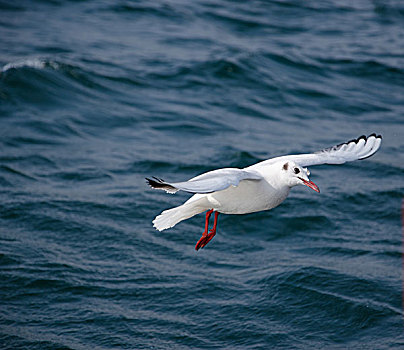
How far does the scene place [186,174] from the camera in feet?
55.6

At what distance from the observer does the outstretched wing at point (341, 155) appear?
9.34 meters

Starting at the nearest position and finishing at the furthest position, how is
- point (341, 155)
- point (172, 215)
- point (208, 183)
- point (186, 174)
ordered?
point (208, 183) → point (172, 215) → point (341, 155) → point (186, 174)


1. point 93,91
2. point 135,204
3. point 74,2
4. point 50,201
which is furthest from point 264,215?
point 74,2

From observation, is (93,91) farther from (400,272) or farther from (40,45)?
(400,272)

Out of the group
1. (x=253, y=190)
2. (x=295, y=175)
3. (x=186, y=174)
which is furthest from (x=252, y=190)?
(x=186, y=174)

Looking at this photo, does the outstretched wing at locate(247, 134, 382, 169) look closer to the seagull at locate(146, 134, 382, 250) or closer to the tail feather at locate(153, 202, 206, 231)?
the seagull at locate(146, 134, 382, 250)

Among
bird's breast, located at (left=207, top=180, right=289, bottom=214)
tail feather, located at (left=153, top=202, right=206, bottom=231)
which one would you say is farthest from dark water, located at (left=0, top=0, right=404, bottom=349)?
bird's breast, located at (left=207, top=180, right=289, bottom=214)

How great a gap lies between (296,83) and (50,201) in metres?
8.88

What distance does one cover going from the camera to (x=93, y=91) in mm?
20234

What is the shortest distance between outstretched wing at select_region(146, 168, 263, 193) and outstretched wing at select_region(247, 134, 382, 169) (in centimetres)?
131

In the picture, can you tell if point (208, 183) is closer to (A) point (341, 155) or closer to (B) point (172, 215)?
(B) point (172, 215)

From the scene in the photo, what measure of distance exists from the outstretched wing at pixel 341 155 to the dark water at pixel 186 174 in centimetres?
438

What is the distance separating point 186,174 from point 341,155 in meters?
7.56

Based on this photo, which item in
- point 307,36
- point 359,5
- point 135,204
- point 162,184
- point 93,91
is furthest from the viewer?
point 359,5
